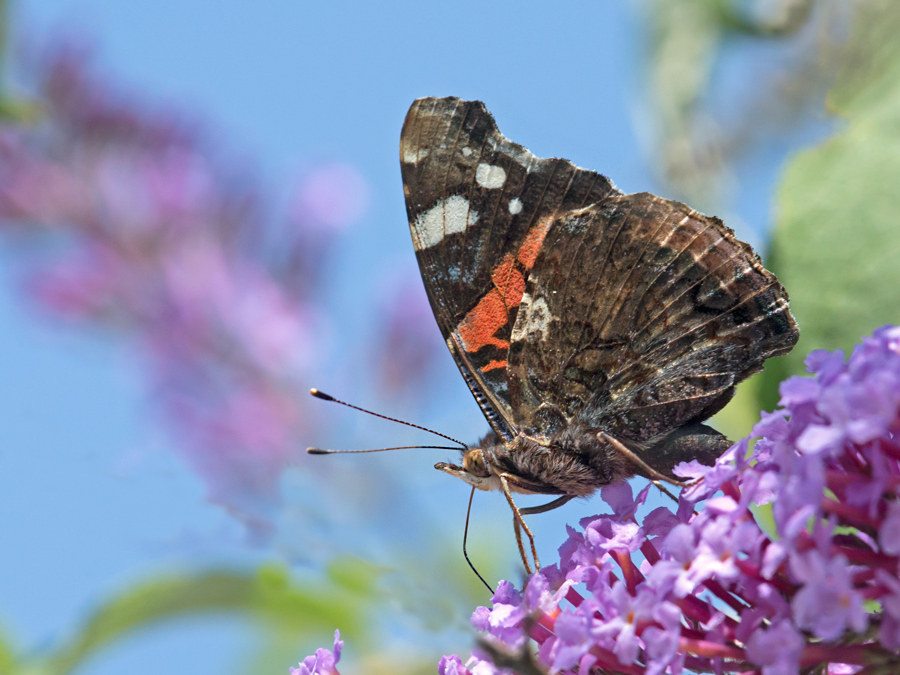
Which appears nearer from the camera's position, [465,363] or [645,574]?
[645,574]

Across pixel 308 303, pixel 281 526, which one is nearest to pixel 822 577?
pixel 281 526

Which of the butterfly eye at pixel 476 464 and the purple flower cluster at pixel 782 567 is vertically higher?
the butterfly eye at pixel 476 464

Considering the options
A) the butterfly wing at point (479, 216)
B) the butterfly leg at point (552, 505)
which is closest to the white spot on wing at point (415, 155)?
the butterfly wing at point (479, 216)

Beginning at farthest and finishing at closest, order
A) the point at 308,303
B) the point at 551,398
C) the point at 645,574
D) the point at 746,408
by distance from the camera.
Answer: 1. the point at 308,303
2. the point at 746,408
3. the point at 551,398
4. the point at 645,574

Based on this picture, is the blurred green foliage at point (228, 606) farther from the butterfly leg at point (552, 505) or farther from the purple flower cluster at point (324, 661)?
the purple flower cluster at point (324, 661)

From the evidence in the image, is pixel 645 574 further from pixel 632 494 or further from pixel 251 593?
pixel 251 593

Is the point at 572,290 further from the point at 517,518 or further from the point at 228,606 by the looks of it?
the point at 228,606
